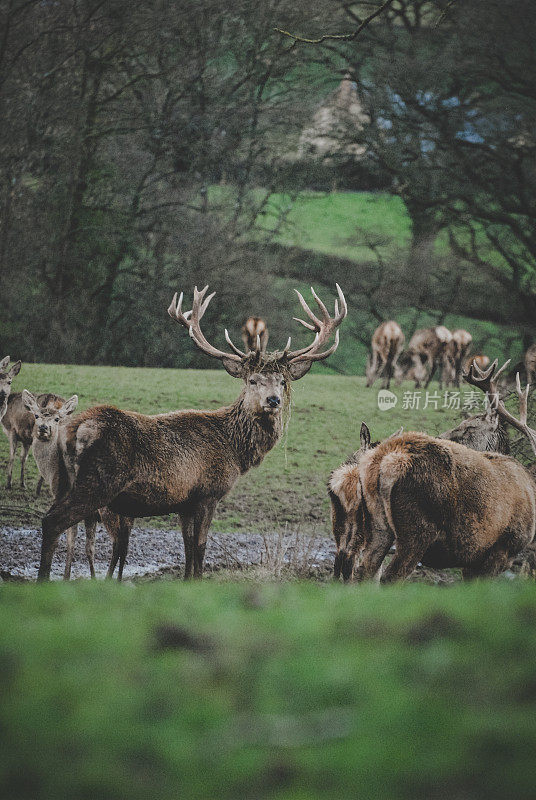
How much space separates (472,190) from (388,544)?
44.7 feet

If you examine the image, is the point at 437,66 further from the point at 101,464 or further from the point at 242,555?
the point at 101,464

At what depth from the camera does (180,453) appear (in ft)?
25.2

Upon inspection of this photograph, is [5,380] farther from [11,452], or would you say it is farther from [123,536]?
[123,536]

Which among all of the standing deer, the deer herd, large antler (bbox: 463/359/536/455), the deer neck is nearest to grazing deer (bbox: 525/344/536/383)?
the standing deer

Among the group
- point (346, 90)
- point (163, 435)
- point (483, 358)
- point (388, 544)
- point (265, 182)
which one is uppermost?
point (346, 90)

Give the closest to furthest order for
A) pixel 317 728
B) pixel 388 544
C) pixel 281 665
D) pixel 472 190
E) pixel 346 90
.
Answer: pixel 317 728 → pixel 281 665 → pixel 388 544 → pixel 346 90 → pixel 472 190

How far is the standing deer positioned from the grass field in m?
2.24

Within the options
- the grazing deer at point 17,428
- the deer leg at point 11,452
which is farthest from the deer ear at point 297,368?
the deer leg at point 11,452

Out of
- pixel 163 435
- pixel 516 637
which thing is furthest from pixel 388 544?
pixel 516 637

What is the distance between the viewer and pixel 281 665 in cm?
284

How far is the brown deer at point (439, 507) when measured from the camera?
6.47 metres

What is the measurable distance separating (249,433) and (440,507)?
2150mm

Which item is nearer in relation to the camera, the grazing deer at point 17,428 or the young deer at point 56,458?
the young deer at point 56,458

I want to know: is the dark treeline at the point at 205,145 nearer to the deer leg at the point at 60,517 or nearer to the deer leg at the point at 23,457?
the deer leg at the point at 23,457
